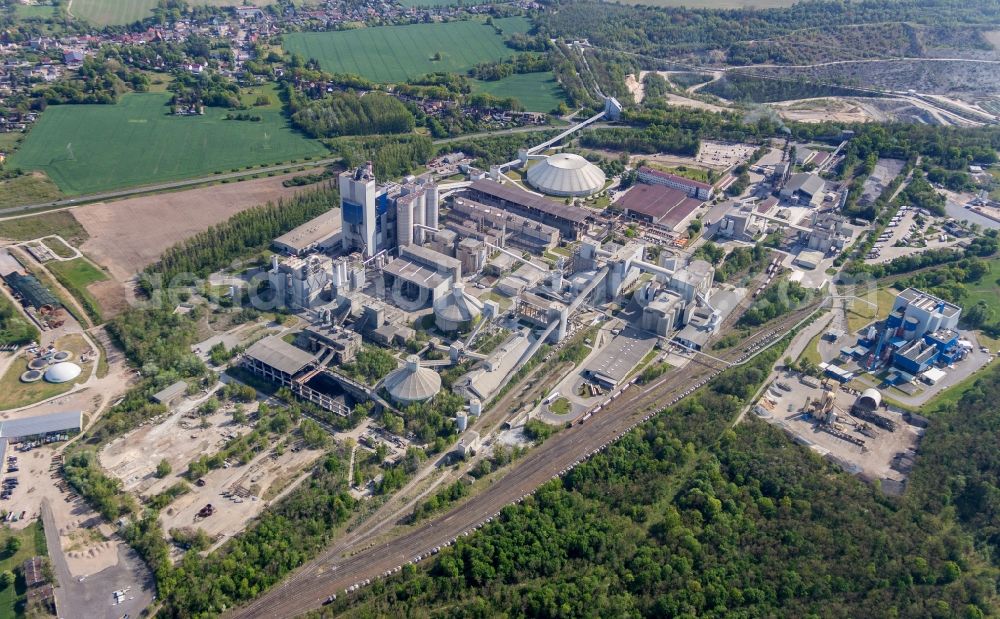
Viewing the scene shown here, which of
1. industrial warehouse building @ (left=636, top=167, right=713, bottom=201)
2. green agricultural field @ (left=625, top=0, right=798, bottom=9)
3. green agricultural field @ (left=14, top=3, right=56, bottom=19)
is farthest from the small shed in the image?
green agricultural field @ (left=625, top=0, right=798, bottom=9)

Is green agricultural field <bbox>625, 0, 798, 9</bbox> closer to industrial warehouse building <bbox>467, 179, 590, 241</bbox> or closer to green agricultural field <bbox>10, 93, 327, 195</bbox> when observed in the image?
green agricultural field <bbox>10, 93, 327, 195</bbox>

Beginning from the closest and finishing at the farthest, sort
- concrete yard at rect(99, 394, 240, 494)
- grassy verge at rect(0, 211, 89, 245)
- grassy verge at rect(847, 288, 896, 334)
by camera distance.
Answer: concrete yard at rect(99, 394, 240, 494)
grassy verge at rect(847, 288, 896, 334)
grassy verge at rect(0, 211, 89, 245)

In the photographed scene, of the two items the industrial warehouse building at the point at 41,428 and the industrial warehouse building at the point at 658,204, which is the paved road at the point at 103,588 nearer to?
the industrial warehouse building at the point at 41,428

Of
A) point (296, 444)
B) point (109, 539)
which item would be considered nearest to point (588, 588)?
point (296, 444)

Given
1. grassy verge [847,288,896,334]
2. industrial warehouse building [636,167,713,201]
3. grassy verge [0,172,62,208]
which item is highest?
industrial warehouse building [636,167,713,201]

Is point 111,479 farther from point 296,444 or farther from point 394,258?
point 394,258

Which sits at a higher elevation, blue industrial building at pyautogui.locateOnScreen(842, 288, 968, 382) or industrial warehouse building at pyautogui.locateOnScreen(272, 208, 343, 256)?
blue industrial building at pyautogui.locateOnScreen(842, 288, 968, 382)

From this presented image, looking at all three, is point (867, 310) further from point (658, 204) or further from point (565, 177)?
point (565, 177)

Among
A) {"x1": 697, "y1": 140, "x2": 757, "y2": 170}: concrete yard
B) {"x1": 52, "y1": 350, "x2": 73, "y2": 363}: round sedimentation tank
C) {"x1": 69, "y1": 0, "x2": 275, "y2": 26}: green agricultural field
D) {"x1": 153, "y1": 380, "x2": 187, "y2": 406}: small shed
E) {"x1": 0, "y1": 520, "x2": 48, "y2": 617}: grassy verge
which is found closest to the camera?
{"x1": 0, "y1": 520, "x2": 48, "y2": 617}: grassy verge
